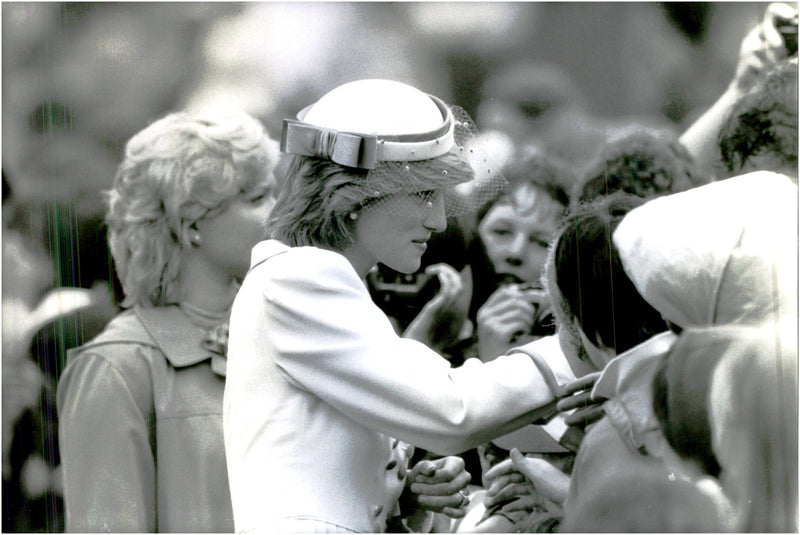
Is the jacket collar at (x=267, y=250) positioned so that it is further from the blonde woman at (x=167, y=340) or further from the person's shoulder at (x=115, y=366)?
the person's shoulder at (x=115, y=366)

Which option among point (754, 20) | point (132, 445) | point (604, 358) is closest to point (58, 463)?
point (132, 445)

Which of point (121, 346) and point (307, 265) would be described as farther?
point (121, 346)

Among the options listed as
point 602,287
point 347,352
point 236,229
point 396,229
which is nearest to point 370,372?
point 347,352

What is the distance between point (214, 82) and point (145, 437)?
0.83 meters

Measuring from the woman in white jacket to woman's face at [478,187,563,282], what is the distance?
0.45 m

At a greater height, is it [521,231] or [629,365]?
[521,231]

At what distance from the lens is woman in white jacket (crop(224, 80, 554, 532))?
189cm

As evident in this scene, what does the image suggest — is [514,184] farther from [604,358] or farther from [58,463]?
[58,463]

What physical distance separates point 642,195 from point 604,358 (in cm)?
37

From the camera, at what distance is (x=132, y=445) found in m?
2.61

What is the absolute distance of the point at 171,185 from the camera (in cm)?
266

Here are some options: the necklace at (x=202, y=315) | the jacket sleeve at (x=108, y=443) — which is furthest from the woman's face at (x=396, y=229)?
the jacket sleeve at (x=108, y=443)

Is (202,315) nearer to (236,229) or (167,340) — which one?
(167,340)

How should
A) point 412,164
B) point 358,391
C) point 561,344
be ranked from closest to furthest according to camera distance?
point 358,391
point 412,164
point 561,344
